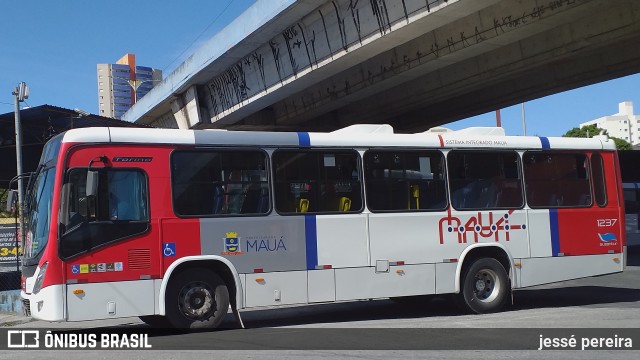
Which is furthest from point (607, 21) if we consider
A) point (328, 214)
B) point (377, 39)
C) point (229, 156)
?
point (229, 156)

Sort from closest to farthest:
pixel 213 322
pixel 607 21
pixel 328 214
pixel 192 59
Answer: pixel 213 322 → pixel 328 214 → pixel 607 21 → pixel 192 59

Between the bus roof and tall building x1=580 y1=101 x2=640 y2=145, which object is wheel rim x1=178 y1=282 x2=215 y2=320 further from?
tall building x1=580 y1=101 x2=640 y2=145

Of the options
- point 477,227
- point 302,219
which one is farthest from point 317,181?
point 477,227

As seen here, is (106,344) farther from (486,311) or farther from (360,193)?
(486,311)

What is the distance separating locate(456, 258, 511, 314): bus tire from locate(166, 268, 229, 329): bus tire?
4.44 meters

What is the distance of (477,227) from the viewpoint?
12.4 meters

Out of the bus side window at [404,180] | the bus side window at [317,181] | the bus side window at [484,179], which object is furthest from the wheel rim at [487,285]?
the bus side window at [317,181]

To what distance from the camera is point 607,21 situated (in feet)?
50.5

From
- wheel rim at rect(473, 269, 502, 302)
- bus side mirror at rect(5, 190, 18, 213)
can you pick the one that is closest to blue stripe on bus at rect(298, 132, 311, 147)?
wheel rim at rect(473, 269, 502, 302)

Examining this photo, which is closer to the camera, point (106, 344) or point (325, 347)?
point (325, 347)

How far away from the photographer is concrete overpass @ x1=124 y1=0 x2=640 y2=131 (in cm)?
1521

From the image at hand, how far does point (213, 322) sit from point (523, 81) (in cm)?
1465

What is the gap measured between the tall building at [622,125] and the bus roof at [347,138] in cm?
17801

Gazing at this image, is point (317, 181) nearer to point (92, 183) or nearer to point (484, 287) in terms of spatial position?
point (92, 183)
